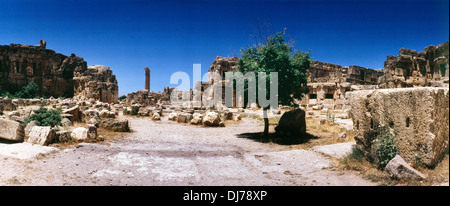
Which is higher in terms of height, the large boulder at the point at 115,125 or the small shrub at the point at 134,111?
the small shrub at the point at 134,111

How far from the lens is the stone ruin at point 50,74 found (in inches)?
1420

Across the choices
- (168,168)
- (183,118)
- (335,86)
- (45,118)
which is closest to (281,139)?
(168,168)

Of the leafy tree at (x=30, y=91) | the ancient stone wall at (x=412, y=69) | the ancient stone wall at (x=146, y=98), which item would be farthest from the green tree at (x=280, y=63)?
the leafy tree at (x=30, y=91)

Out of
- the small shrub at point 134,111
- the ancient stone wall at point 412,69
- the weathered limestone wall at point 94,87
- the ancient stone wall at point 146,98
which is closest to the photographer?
the ancient stone wall at point 412,69

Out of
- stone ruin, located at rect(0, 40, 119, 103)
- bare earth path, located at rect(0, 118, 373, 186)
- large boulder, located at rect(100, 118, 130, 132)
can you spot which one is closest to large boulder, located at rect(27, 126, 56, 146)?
bare earth path, located at rect(0, 118, 373, 186)

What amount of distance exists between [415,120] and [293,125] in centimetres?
653

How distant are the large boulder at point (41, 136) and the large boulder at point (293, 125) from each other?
8326 millimetres

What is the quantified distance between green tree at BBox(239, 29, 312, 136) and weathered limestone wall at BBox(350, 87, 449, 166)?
14.9ft

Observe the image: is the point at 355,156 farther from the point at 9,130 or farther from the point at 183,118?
the point at 183,118

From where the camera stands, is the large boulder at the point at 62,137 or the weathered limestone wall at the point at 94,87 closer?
the large boulder at the point at 62,137

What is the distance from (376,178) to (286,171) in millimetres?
1775

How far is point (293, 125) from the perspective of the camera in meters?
11.2

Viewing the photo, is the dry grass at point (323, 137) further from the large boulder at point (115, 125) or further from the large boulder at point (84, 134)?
the large boulder at point (115, 125)

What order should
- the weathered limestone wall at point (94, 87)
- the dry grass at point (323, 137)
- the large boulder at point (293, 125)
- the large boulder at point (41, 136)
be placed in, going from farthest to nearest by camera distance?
the weathered limestone wall at point (94, 87), the large boulder at point (293, 125), the dry grass at point (323, 137), the large boulder at point (41, 136)
